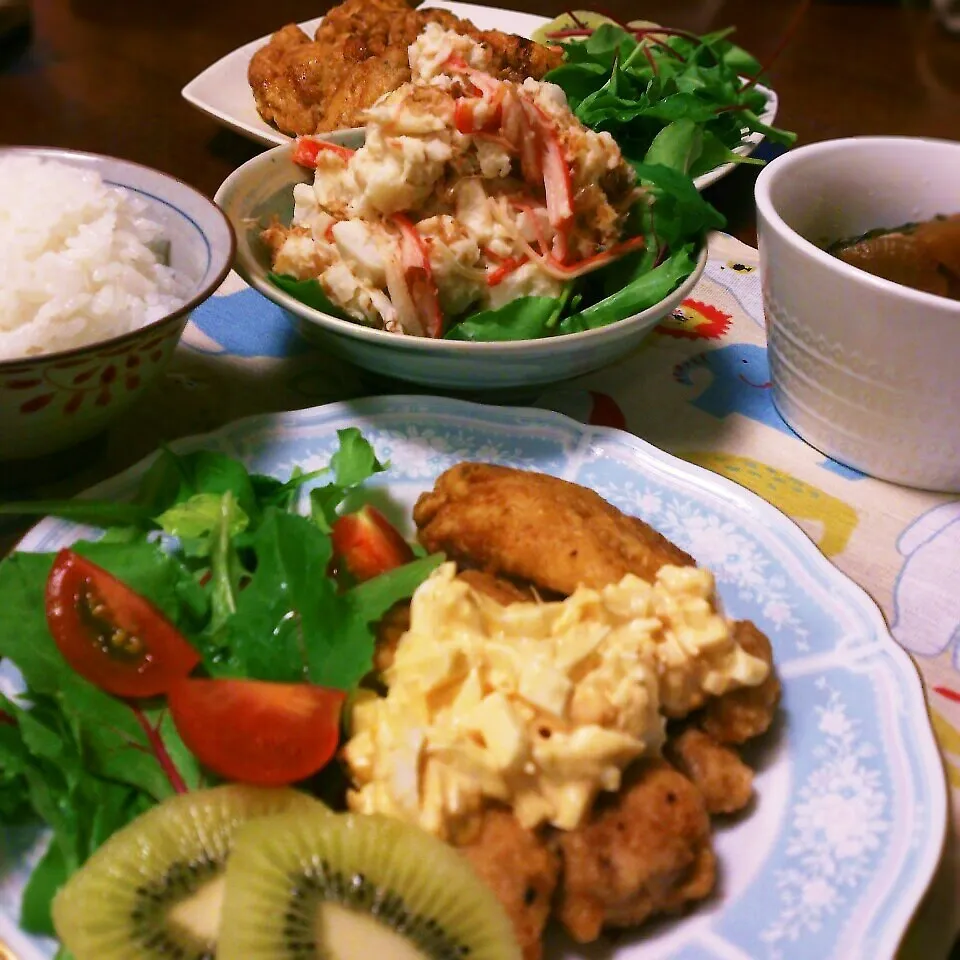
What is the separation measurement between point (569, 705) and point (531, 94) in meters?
1.43

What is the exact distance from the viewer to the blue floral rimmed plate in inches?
46.3

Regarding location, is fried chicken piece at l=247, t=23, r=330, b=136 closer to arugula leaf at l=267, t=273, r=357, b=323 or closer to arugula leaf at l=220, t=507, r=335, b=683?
arugula leaf at l=267, t=273, r=357, b=323

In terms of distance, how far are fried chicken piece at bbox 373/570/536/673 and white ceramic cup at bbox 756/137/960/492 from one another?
0.87m

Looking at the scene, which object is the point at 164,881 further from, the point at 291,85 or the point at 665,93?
the point at 665,93

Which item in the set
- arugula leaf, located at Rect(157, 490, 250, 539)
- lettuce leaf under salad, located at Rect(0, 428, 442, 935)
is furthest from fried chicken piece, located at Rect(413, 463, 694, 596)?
arugula leaf, located at Rect(157, 490, 250, 539)

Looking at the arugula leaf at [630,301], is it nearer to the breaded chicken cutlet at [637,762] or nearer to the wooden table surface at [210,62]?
the breaded chicken cutlet at [637,762]

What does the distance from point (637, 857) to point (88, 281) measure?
4.64ft

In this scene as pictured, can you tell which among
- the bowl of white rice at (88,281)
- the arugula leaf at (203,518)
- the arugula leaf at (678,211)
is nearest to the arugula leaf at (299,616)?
the arugula leaf at (203,518)

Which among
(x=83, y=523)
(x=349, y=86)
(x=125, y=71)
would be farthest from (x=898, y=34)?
(x=83, y=523)

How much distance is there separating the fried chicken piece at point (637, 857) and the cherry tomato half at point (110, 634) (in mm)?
624

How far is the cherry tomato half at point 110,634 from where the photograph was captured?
1.34 m

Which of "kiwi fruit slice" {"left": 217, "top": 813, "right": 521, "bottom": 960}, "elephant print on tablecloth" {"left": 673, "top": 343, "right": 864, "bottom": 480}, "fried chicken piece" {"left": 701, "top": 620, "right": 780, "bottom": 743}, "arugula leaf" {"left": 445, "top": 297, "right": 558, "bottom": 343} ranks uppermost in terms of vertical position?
"arugula leaf" {"left": 445, "top": 297, "right": 558, "bottom": 343}

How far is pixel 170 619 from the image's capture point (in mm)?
1430

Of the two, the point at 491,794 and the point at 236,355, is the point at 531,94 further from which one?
the point at 491,794
